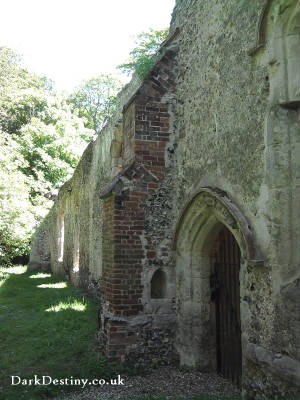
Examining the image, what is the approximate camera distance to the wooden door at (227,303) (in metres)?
5.41

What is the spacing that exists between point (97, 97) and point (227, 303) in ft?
96.8

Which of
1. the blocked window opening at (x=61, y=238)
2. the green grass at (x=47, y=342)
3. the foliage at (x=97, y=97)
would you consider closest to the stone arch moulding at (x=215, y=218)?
the green grass at (x=47, y=342)

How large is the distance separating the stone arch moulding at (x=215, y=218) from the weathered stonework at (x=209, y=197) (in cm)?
2

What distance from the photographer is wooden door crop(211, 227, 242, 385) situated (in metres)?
5.41

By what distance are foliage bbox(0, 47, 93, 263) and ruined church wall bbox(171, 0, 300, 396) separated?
9653 millimetres

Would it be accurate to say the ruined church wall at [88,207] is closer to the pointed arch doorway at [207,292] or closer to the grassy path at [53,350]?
the grassy path at [53,350]

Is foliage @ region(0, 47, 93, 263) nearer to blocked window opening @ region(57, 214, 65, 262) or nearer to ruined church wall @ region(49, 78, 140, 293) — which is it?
blocked window opening @ region(57, 214, 65, 262)

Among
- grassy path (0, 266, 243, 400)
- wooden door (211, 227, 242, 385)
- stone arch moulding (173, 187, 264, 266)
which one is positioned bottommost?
grassy path (0, 266, 243, 400)

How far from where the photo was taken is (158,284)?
6340 millimetres

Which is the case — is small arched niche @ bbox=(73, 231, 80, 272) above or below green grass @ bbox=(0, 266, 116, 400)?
above

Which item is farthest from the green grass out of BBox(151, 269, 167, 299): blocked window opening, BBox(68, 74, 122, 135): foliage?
BBox(68, 74, 122, 135): foliage

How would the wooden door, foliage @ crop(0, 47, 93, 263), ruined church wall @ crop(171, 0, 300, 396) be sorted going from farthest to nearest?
foliage @ crop(0, 47, 93, 263) < the wooden door < ruined church wall @ crop(171, 0, 300, 396)

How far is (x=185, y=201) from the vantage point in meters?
5.94

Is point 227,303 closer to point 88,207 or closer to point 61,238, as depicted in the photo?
point 88,207
